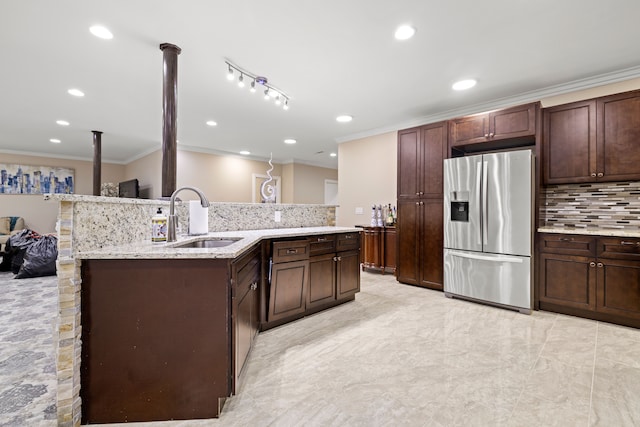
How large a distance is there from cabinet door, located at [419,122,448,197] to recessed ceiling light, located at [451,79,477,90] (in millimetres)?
456

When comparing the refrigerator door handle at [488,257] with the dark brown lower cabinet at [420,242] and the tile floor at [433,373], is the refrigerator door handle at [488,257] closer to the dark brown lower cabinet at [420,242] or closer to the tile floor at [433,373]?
the dark brown lower cabinet at [420,242]

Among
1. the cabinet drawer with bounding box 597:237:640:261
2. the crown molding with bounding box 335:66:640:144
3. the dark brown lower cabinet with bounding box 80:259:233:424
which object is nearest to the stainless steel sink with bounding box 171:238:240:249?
the dark brown lower cabinet with bounding box 80:259:233:424

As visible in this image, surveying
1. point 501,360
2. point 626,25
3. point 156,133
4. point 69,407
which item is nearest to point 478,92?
point 626,25

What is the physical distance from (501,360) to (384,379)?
2.91ft

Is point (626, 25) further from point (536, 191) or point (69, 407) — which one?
point (69, 407)

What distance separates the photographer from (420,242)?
3.90 metres

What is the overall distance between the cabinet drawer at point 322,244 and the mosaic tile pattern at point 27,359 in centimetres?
193

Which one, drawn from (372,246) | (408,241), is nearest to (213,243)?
(408,241)

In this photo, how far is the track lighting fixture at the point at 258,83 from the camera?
117 inches

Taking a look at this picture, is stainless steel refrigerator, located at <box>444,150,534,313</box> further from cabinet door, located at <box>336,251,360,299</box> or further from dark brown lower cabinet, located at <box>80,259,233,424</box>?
dark brown lower cabinet, located at <box>80,259,233,424</box>

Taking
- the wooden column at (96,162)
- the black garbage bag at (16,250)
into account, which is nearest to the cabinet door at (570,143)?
the wooden column at (96,162)

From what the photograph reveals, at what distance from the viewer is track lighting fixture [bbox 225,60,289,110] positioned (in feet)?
9.75

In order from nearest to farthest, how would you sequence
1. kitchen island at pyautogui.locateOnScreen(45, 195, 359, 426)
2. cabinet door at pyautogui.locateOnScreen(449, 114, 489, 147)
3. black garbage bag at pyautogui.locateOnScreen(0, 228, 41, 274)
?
1. kitchen island at pyautogui.locateOnScreen(45, 195, 359, 426)
2. cabinet door at pyautogui.locateOnScreen(449, 114, 489, 147)
3. black garbage bag at pyautogui.locateOnScreen(0, 228, 41, 274)

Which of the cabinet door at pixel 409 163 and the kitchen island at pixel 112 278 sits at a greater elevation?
the cabinet door at pixel 409 163
